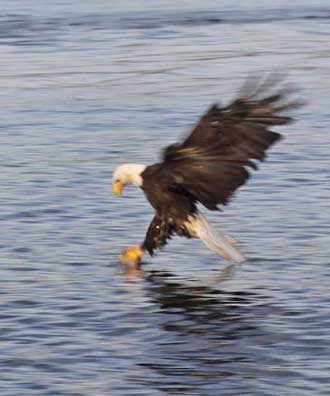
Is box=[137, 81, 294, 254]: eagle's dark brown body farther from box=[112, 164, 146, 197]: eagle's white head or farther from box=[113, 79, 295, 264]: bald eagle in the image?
box=[112, 164, 146, 197]: eagle's white head

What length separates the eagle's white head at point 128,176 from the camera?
35.7 ft

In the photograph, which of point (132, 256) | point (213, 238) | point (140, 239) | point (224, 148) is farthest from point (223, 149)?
point (140, 239)

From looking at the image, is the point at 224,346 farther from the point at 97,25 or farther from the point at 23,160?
the point at 97,25

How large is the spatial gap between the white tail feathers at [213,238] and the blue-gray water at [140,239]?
0.11 m

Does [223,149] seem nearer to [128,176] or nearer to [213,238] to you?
[213,238]

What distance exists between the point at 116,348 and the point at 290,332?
100 centimetres

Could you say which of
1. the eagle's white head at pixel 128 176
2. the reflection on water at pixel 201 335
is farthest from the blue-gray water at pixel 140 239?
the eagle's white head at pixel 128 176

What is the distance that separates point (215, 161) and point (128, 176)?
2.70 ft

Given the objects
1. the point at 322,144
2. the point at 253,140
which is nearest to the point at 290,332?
the point at 253,140

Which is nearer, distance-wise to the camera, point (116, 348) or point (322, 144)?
point (116, 348)

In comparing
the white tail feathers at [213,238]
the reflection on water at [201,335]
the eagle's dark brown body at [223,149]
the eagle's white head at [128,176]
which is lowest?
the reflection on water at [201,335]

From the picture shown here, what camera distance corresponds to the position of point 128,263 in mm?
10828

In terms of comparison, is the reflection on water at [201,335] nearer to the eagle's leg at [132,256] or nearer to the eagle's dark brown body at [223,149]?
the eagle's leg at [132,256]

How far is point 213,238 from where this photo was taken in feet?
34.8
